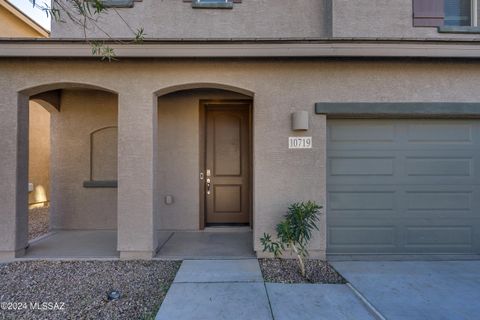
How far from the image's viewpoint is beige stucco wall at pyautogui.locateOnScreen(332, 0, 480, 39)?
534 cm

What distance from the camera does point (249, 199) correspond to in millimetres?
6324

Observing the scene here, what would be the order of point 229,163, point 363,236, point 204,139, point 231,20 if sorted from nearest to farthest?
1. point 363,236
2. point 231,20
3. point 204,139
4. point 229,163

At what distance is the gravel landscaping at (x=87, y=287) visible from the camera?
305 cm

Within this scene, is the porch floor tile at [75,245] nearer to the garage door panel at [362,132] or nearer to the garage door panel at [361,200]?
the garage door panel at [361,200]

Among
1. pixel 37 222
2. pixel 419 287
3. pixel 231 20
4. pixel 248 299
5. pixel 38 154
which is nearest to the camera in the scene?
pixel 248 299

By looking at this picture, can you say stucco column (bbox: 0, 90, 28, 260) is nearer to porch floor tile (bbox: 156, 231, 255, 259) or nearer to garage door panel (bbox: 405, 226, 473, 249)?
porch floor tile (bbox: 156, 231, 255, 259)

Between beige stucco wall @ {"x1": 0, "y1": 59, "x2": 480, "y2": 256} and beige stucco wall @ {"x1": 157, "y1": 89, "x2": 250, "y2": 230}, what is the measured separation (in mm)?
1636

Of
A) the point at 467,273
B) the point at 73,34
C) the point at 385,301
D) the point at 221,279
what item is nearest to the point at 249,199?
the point at 221,279

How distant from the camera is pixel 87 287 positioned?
11.8ft

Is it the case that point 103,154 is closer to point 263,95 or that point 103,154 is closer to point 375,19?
point 263,95

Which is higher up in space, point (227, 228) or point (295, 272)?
point (227, 228)

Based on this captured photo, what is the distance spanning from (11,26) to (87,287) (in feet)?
34.1

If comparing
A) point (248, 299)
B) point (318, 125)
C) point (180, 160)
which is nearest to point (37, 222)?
point (180, 160)

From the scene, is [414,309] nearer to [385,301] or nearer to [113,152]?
[385,301]
